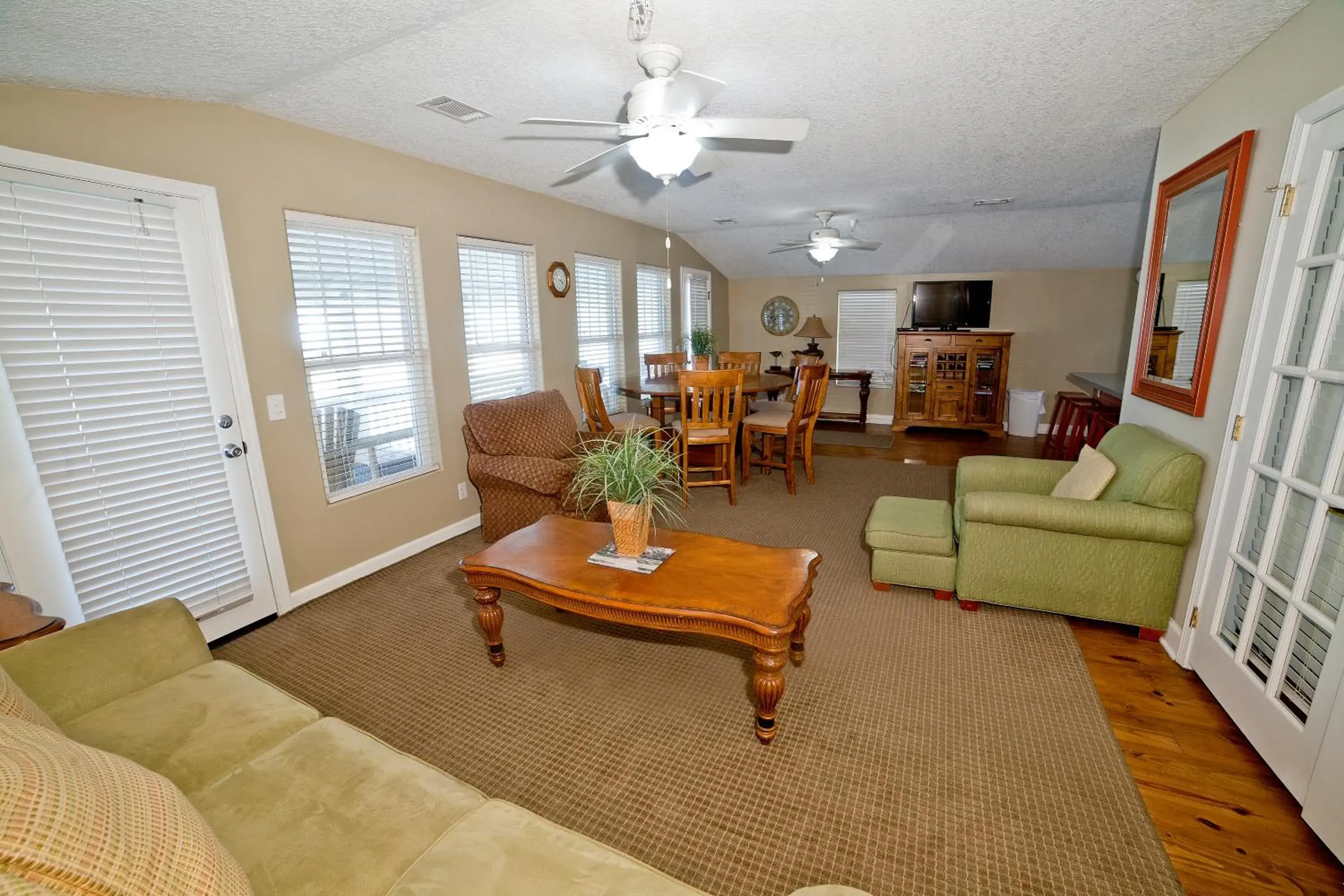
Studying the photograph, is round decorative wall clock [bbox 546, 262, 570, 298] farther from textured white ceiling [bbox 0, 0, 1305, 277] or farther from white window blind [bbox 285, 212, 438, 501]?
white window blind [bbox 285, 212, 438, 501]

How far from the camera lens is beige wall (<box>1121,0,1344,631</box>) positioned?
5.91ft

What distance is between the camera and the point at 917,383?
6.88 meters

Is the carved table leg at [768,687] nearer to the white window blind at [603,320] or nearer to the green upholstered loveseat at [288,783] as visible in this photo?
the green upholstered loveseat at [288,783]

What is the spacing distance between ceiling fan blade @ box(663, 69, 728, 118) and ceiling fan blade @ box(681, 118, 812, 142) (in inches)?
1.9

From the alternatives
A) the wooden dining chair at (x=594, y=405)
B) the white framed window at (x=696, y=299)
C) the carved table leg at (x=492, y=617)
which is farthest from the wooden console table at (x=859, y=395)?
the carved table leg at (x=492, y=617)

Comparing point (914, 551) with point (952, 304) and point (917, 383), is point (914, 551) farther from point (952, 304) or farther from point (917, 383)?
point (952, 304)

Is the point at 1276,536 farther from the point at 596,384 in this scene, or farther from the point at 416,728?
the point at 596,384

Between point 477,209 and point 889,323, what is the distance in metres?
5.41

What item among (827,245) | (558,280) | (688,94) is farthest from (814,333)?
(688,94)

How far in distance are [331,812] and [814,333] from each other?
7.10 m

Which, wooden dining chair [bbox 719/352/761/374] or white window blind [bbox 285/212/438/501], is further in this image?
wooden dining chair [bbox 719/352/761/374]

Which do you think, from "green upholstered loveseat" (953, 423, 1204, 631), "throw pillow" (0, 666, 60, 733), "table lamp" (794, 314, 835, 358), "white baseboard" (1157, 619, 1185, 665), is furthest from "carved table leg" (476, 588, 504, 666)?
"table lamp" (794, 314, 835, 358)

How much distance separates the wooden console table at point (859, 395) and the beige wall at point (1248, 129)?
4.66m

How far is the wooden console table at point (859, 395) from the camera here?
7293 millimetres
